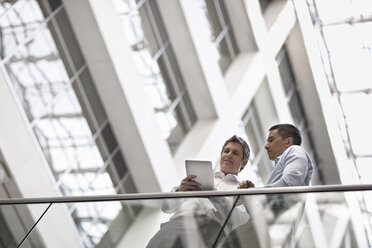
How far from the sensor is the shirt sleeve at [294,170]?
7.46 meters

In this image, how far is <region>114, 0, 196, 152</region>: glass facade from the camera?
62.8 feet

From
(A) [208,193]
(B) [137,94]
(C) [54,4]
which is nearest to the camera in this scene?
(A) [208,193]

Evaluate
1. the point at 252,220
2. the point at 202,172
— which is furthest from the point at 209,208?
the point at 202,172

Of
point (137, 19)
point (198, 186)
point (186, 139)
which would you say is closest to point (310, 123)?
point (186, 139)

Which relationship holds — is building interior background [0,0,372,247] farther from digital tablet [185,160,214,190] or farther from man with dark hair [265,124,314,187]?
man with dark hair [265,124,314,187]

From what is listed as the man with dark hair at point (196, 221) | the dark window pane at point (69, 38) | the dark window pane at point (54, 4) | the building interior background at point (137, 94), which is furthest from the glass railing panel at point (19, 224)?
the dark window pane at point (69, 38)

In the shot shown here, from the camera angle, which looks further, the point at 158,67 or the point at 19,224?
the point at 158,67

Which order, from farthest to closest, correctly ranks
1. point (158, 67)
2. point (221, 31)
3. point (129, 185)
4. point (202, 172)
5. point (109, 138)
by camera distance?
1. point (221, 31)
2. point (158, 67)
3. point (129, 185)
4. point (109, 138)
5. point (202, 172)

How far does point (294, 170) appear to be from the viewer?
24.6ft

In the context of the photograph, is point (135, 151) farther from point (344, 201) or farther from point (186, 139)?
point (344, 201)

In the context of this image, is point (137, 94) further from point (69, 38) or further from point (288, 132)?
point (288, 132)

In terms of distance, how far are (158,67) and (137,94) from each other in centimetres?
255

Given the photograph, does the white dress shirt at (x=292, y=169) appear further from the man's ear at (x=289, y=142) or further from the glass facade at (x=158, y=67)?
the glass facade at (x=158, y=67)

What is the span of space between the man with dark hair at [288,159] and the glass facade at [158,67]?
1105 cm
